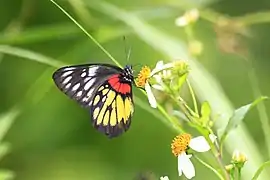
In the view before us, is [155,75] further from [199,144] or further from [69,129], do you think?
[69,129]

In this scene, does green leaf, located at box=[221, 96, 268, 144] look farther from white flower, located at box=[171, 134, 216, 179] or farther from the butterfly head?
the butterfly head

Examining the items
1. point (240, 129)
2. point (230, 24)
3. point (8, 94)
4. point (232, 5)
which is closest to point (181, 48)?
point (230, 24)

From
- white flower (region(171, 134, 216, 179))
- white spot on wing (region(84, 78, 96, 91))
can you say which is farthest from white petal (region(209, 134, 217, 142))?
white spot on wing (region(84, 78, 96, 91))

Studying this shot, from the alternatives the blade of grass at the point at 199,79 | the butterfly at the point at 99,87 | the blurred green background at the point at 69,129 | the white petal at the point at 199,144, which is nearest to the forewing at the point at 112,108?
the butterfly at the point at 99,87

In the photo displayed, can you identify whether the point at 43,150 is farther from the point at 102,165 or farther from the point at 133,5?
the point at 133,5

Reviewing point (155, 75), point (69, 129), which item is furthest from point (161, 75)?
point (69, 129)

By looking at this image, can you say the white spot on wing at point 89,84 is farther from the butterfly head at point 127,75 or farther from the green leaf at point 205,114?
the green leaf at point 205,114
